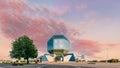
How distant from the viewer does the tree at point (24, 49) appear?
135 meters

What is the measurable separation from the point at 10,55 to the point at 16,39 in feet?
27.7

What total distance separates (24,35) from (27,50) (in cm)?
1044

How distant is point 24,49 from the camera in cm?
13638

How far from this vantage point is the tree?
135 meters

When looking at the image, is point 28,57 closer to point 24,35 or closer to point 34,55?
point 34,55

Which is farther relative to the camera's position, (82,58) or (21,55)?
(82,58)

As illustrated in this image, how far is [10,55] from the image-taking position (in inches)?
Answer: 5531

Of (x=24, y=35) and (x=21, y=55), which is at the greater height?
(x=24, y=35)

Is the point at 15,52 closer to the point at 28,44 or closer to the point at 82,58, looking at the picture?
the point at 28,44

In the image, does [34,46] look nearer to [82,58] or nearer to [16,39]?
[16,39]

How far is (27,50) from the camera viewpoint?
136 metres

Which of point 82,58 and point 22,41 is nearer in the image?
point 22,41

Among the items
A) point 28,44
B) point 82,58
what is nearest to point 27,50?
point 28,44

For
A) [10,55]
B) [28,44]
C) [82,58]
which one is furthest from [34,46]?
[82,58]
